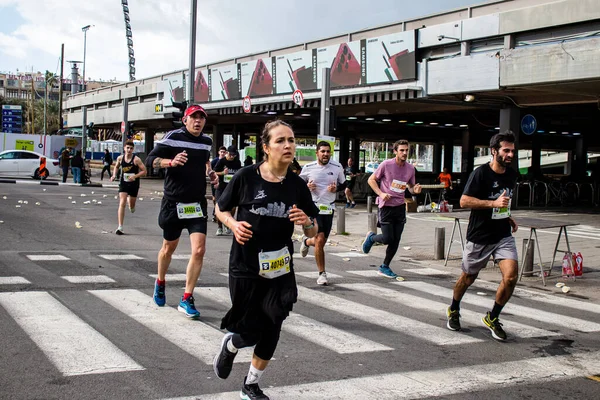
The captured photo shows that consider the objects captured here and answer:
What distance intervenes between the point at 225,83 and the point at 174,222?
28.0 m

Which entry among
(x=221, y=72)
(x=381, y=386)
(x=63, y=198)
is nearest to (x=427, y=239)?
(x=381, y=386)

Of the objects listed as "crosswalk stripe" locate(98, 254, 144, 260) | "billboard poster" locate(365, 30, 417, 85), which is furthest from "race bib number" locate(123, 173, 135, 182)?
"billboard poster" locate(365, 30, 417, 85)

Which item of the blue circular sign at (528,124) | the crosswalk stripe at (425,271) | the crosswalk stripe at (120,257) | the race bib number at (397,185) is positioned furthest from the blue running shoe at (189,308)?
the blue circular sign at (528,124)

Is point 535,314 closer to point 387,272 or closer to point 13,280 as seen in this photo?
point 387,272

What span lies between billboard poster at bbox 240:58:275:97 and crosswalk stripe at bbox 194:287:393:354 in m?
24.0

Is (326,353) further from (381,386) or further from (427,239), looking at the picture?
(427,239)

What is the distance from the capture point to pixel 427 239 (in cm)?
1605

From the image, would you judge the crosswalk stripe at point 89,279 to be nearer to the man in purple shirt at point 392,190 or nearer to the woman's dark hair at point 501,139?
the man in purple shirt at point 392,190

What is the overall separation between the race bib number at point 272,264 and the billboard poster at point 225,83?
2922cm

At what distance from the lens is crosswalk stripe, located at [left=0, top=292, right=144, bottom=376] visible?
541 centimetres

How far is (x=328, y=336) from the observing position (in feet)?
22.0

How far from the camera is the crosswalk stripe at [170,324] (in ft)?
19.8

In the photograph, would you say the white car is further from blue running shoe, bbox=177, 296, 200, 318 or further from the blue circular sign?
blue running shoe, bbox=177, 296, 200, 318

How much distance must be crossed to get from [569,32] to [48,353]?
1745 cm
